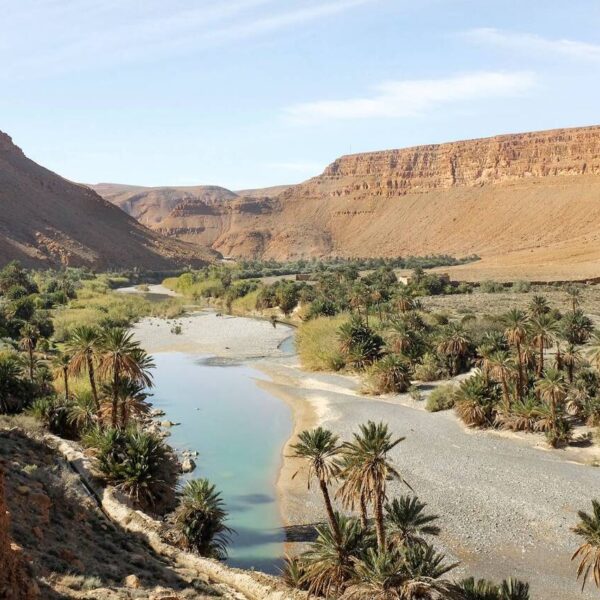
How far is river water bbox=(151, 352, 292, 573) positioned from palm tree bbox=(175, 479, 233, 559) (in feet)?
3.04

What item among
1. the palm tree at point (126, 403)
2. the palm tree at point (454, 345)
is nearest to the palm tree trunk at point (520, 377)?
the palm tree at point (454, 345)

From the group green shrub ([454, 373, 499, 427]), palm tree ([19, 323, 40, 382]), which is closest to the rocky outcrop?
palm tree ([19, 323, 40, 382])

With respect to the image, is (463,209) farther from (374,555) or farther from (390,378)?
(374,555)

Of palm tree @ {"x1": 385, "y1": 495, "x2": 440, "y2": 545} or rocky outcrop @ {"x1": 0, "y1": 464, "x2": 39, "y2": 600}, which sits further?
palm tree @ {"x1": 385, "y1": 495, "x2": 440, "y2": 545}

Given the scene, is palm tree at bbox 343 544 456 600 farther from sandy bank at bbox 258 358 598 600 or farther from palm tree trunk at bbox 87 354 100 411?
palm tree trunk at bbox 87 354 100 411

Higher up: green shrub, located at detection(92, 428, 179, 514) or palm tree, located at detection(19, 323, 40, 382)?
palm tree, located at detection(19, 323, 40, 382)

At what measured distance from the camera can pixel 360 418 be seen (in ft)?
113

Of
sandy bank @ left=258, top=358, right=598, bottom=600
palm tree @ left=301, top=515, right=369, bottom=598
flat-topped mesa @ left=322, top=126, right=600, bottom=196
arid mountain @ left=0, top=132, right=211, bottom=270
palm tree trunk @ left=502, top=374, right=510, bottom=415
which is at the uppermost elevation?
flat-topped mesa @ left=322, top=126, right=600, bottom=196

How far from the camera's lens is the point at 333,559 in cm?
1633

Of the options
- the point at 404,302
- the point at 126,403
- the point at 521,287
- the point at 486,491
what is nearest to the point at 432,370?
the point at 404,302

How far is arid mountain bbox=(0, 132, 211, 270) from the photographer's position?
125 meters

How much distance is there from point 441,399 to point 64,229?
119 meters

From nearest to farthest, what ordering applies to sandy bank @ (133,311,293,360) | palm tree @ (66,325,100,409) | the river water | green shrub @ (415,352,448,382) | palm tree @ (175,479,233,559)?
1. palm tree @ (175,479,233,559)
2. the river water
3. palm tree @ (66,325,100,409)
4. green shrub @ (415,352,448,382)
5. sandy bank @ (133,311,293,360)

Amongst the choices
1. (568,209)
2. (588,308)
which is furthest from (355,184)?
(588,308)
